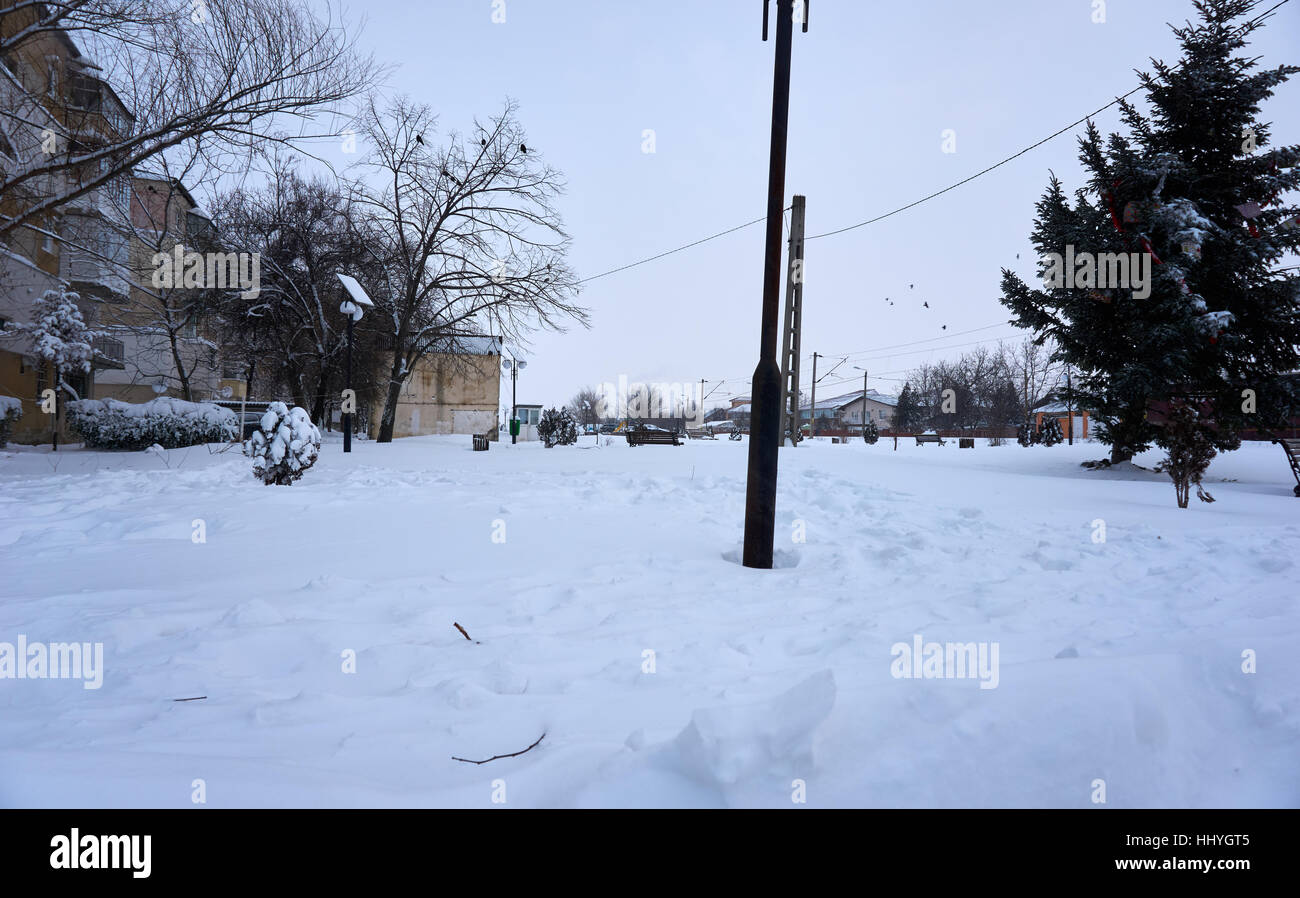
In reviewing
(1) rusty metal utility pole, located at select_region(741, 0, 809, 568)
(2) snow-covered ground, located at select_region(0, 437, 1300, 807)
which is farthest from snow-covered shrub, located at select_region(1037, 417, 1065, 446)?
(1) rusty metal utility pole, located at select_region(741, 0, 809, 568)

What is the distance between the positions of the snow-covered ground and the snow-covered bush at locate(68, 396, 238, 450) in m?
11.5

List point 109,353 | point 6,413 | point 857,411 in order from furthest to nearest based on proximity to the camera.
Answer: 1. point 857,411
2. point 109,353
3. point 6,413

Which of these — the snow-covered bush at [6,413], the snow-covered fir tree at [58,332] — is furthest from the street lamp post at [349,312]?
the snow-covered fir tree at [58,332]

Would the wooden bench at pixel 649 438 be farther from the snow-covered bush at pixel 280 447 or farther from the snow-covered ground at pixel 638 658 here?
the snow-covered ground at pixel 638 658

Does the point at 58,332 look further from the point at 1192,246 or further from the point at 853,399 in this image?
the point at 853,399

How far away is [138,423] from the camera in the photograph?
16031 millimetres

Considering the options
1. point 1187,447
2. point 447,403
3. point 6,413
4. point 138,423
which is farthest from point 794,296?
point 447,403

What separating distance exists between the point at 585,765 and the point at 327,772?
2.63 feet

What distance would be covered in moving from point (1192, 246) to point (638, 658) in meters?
16.5

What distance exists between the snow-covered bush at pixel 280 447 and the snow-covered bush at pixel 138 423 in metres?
10.2

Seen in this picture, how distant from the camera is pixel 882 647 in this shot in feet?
9.93
